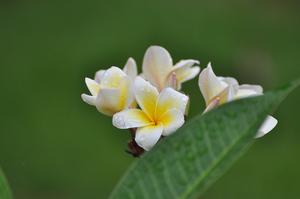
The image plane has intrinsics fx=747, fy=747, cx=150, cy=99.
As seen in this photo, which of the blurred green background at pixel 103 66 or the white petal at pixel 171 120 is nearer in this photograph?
the white petal at pixel 171 120

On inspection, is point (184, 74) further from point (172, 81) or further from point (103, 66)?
point (103, 66)

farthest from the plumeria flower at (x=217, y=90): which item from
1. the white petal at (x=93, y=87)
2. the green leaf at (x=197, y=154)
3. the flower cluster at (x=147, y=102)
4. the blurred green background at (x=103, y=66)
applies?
the blurred green background at (x=103, y=66)

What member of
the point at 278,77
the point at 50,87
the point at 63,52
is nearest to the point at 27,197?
the point at 50,87

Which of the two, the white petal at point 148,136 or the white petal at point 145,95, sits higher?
the white petal at point 145,95

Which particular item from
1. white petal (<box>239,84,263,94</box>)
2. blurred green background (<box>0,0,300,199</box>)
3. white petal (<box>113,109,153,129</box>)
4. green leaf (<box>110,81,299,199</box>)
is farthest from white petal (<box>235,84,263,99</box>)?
blurred green background (<box>0,0,300,199</box>)

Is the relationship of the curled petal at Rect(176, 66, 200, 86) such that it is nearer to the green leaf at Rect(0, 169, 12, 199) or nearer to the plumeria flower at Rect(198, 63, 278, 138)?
the plumeria flower at Rect(198, 63, 278, 138)

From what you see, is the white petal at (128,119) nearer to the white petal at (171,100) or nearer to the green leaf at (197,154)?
the white petal at (171,100)

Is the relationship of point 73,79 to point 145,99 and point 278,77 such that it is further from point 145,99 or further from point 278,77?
point 145,99
